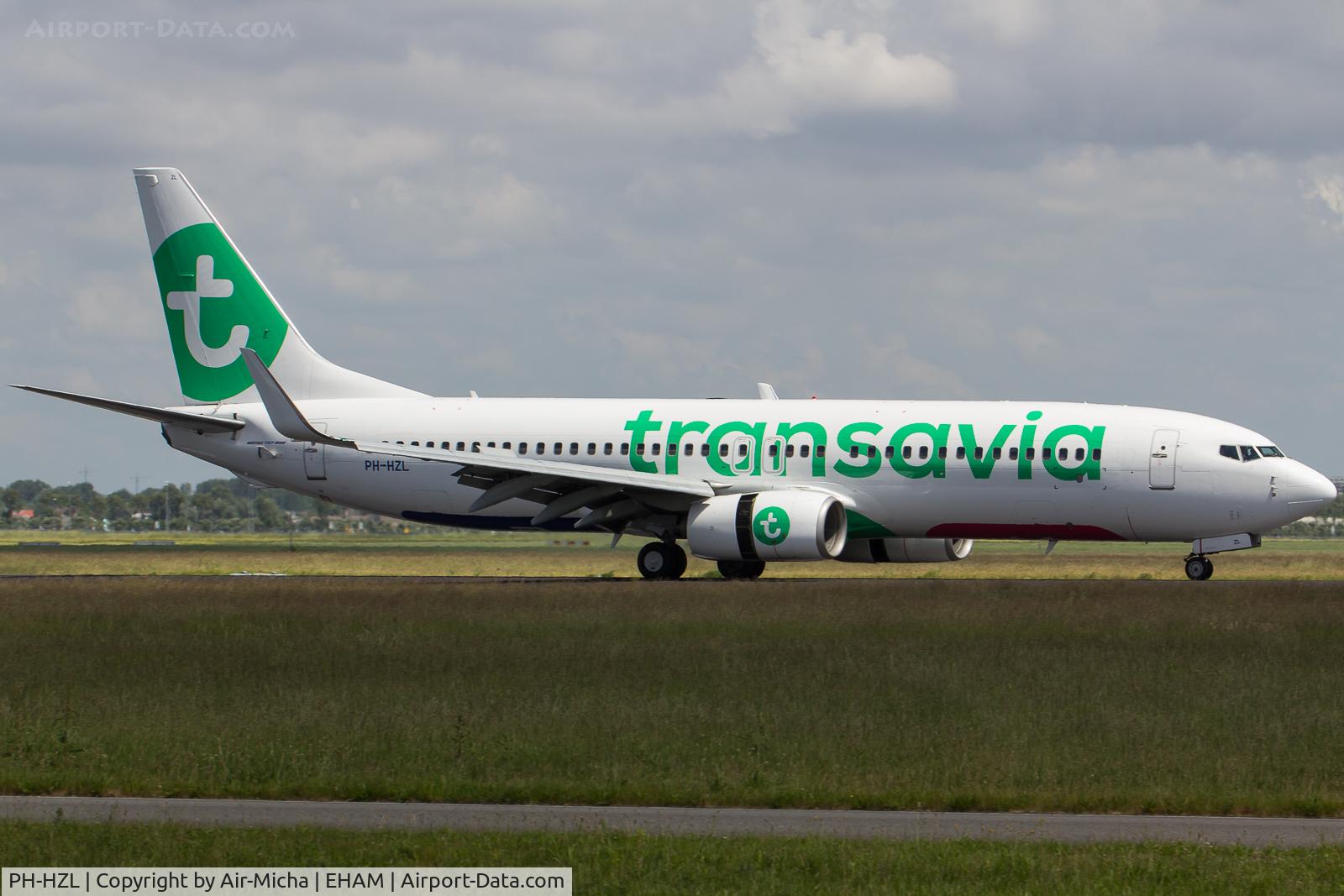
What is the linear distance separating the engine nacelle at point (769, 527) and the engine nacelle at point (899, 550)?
9.69 ft

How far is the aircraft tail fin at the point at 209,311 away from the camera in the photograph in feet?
150

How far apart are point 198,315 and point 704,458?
1474cm

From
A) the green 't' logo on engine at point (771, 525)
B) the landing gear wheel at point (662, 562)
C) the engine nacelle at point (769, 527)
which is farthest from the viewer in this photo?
the landing gear wheel at point (662, 562)

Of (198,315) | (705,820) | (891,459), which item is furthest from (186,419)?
(705,820)

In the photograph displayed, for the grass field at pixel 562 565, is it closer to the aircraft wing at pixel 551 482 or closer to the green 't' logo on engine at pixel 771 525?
the aircraft wing at pixel 551 482

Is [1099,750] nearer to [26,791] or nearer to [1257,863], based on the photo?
[1257,863]

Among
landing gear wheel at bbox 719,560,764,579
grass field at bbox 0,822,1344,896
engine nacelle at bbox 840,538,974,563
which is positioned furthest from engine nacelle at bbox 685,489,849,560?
grass field at bbox 0,822,1344,896

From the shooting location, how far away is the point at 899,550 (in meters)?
41.9

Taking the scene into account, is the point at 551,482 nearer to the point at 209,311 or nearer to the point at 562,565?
the point at 562,565

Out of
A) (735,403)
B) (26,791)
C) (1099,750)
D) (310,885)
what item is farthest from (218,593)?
(310,885)

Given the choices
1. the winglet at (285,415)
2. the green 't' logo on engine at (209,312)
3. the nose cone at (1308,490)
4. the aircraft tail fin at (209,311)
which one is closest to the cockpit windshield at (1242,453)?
the nose cone at (1308,490)

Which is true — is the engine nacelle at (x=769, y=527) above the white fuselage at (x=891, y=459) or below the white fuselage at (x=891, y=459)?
below

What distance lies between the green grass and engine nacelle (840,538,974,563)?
7965 millimetres

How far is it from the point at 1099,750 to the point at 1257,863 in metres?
5.10
